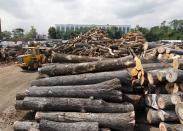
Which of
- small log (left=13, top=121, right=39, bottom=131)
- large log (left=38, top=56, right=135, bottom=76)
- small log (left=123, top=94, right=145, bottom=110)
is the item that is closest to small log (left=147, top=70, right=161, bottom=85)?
small log (left=123, top=94, right=145, bottom=110)

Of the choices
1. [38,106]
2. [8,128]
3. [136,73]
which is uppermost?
[136,73]

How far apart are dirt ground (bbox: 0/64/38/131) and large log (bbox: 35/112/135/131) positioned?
2079 mm

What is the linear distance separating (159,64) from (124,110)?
2.64m

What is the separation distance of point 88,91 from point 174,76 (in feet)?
9.26

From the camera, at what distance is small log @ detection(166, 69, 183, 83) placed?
9.76m

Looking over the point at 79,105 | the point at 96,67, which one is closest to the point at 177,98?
the point at 79,105

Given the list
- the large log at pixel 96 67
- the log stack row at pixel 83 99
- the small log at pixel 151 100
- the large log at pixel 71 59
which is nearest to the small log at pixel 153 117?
the small log at pixel 151 100

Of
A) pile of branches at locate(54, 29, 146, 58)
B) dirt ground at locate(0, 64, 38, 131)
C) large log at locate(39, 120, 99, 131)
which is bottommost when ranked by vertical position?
dirt ground at locate(0, 64, 38, 131)

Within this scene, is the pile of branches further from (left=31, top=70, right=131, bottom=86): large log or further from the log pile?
(left=31, top=70, right=131, bottom=86): large log

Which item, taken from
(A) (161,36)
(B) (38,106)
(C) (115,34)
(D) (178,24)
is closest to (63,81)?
(B) (38,106)

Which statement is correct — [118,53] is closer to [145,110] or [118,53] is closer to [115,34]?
[145,110]

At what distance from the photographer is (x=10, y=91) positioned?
1766 centimetres

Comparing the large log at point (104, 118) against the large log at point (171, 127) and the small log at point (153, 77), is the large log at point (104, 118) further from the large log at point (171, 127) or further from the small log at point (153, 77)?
the small log at point (153, 77)

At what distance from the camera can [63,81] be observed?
39.6 feet
